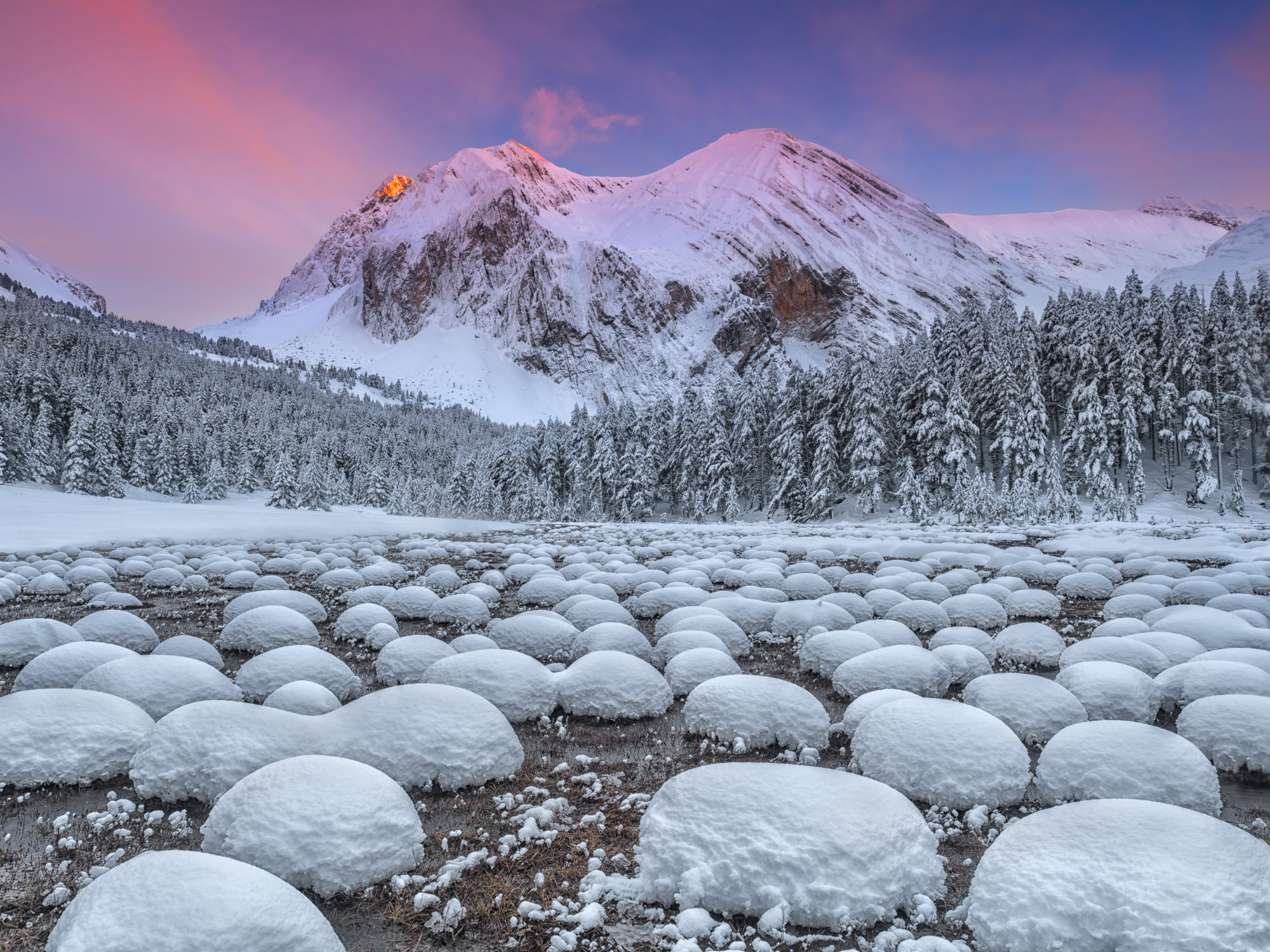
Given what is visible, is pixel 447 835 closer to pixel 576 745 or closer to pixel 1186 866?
pixel 576 745

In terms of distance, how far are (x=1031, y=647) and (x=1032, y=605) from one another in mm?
2914

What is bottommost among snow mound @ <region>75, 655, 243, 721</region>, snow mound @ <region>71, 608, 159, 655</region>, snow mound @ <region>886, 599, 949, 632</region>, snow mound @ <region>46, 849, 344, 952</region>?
snow mound @ <region>71, 608, 159, 655</region>

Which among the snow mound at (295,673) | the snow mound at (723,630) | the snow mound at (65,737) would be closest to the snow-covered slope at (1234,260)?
the snow mound at (723,630)

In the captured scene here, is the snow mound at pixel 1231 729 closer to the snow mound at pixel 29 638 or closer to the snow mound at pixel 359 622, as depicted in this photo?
the snow mound at pixel 359 622

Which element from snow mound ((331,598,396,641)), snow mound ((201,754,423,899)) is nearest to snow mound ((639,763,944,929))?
snow mound ((201,754,423,899))

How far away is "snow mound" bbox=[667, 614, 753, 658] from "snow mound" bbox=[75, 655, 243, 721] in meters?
4.37

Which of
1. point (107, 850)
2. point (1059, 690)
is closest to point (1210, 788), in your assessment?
point (1059, 690)

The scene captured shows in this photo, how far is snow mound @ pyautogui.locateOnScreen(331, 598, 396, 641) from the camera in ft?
25.4

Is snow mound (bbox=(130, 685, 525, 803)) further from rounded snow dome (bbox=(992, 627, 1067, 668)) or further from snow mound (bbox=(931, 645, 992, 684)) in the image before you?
rounded snow dome (bbox=(992, 627, 1067, 668))

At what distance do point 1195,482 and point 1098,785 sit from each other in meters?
44.1

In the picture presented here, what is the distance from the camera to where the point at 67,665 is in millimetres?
5305

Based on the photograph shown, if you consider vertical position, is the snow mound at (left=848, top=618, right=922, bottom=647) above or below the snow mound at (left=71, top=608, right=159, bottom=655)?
above

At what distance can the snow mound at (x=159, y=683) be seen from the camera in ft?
15.6

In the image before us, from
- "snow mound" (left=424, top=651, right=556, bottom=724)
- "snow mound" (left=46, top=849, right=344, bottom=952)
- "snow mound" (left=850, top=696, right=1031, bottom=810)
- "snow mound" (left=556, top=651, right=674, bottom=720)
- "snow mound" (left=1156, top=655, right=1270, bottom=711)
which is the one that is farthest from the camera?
"snow mound" (left=556, top=651, right=674, bottom=720)
